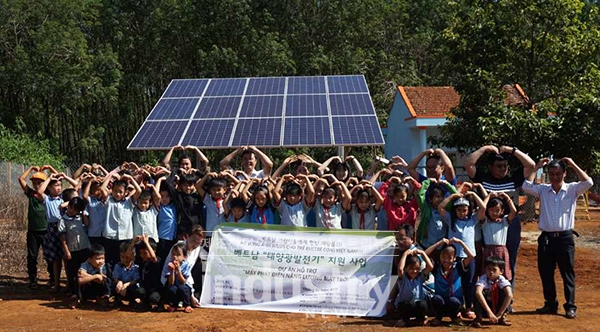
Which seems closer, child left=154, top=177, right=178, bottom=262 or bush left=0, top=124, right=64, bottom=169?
child left=154, top=177, right=178, bottom=262

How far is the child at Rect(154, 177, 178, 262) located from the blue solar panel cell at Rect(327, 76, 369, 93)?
6.17 m

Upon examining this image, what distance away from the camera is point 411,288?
23.0ft

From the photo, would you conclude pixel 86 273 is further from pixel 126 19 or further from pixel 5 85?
pixel 126 19

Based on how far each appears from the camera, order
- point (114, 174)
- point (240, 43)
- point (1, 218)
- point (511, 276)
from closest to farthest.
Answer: point (511, 276) → point (114, 174) → point (1, 218) → point (240, 43)

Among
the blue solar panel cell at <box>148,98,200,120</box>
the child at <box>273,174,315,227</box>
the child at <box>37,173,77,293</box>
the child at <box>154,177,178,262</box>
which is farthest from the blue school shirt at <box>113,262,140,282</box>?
the blue solar panel cell at <box>148,98,200,120</box>

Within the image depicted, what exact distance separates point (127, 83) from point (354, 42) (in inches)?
429

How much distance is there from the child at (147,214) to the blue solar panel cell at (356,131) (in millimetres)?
3639

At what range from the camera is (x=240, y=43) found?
91.6 ft

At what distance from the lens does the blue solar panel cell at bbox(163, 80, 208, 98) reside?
13586mm

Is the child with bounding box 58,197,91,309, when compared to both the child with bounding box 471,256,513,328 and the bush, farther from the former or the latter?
the bush

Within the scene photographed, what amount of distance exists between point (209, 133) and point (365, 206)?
4.37 m

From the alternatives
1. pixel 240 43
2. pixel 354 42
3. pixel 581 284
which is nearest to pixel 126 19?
pixel 240 43

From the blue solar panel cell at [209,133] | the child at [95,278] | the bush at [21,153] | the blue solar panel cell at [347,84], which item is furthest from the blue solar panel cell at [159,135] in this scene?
the bush at [21,153]

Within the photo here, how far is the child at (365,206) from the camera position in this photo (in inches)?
301
